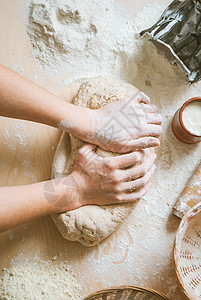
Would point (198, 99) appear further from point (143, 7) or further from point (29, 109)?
point (29, 109)

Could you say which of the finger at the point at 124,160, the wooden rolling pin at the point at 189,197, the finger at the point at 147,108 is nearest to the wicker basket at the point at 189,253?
the wooden rolling pin at the point at 189,197

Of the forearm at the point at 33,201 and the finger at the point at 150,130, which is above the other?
the finger at the point at 150,130

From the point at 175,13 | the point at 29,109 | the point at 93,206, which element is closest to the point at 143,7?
the point at 175,13

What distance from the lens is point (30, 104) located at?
93 cm

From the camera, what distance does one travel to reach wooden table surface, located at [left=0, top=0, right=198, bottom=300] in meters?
1.11

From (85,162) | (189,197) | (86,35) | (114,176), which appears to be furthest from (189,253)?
(86,35)

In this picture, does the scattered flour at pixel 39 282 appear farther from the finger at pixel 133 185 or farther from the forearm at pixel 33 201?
the finger at pixel 133 185

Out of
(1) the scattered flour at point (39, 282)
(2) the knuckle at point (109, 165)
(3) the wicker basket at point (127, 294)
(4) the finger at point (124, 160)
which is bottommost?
(1) the scattered flour at point (39, 282)

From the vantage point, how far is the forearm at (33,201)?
35.4 inches

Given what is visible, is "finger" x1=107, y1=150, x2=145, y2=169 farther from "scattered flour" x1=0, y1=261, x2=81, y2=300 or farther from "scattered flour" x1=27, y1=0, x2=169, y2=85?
"scattered flour" x1=0, y1=261, x2=81, y2=300

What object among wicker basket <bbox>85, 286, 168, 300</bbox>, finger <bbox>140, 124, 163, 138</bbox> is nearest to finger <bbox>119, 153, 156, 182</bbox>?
finger <bbox>140, 124, 163, 138</bbox>

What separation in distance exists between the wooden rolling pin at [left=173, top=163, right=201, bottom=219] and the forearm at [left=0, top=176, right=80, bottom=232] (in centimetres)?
43

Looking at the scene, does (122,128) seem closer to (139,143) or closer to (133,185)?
(139,143)

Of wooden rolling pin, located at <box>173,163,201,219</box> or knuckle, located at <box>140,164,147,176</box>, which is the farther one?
wooden rolling pin, located at <box>173,163,201,219</box>
